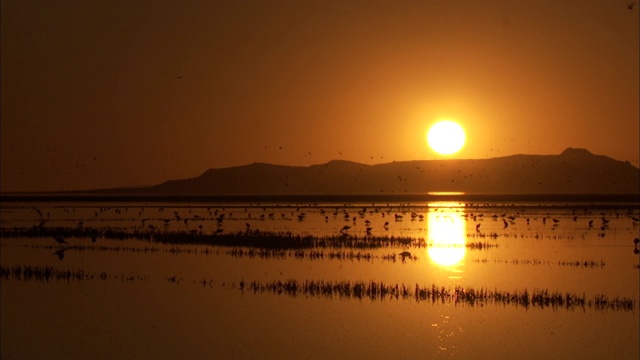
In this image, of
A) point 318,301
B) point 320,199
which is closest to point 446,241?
point 318,301

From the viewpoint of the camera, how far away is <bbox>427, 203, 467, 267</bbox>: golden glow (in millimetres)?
24969

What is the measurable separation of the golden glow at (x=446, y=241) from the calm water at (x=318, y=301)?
0.09m

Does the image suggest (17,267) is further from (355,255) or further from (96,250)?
(355,255)

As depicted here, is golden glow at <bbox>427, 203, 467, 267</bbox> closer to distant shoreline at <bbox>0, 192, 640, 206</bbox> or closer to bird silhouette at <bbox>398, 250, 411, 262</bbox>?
bird silhouette at <bbox>398, 250, 411, 262</bbox>

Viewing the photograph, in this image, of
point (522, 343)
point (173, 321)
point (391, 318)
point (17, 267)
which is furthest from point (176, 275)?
point (522, 343)

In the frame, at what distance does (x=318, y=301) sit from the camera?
18.0 meters

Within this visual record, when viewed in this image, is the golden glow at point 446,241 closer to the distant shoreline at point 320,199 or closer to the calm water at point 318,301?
the calm water at point 318,301

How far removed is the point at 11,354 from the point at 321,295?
22.4 ft

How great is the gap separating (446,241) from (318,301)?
43.4 feet

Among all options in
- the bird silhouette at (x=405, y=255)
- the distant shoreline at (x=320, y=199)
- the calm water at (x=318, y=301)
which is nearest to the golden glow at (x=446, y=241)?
the calm water at (x=318, y=301)

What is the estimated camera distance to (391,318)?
52.7 ft

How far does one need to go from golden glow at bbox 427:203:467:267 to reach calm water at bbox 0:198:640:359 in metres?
0.09

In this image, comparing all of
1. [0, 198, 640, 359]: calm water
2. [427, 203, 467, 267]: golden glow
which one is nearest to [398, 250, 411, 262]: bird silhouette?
[0, 198, 640, 359]: calm water

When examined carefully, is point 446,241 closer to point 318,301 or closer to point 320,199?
point 318,301
